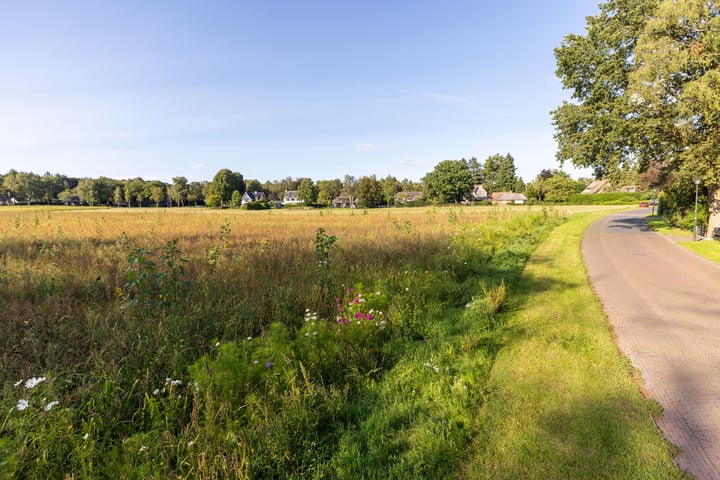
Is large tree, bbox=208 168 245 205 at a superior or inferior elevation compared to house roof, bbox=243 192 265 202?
superior

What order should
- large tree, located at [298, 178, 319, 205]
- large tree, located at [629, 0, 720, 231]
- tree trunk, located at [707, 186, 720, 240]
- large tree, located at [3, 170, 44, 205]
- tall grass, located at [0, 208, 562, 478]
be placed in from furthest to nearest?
large tree, located at [298, 178, 319, 205]
large tree, located at [3, 170, 44, 205]
tree trunk, located at [707, 186, 720, 240]
large tree, located at [629, 0, 720, 231]
tall grass, located at [0, 208, 562, 478]

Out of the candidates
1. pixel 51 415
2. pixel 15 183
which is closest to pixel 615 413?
pixel 51 415

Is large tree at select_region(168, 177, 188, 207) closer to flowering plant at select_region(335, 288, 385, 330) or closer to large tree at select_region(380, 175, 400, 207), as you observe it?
large tree at select_region(380, 175, 400, 207)

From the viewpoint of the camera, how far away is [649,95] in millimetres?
14391

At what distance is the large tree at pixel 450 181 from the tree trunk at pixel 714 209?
2775 inches

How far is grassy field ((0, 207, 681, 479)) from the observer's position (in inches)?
101

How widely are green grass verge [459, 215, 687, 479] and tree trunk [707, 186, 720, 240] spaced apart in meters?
16.7

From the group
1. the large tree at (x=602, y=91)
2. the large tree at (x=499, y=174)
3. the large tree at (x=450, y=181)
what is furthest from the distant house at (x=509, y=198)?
the large tree at (x=602, y=91)

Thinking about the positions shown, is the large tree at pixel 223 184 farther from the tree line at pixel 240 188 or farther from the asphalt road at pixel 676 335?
the asphalt road at pixel 676 335

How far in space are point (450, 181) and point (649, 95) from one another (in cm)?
7291

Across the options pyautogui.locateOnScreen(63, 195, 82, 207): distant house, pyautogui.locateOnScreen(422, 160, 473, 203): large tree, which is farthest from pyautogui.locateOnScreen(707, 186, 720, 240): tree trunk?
pyautogui.locateOnScreen(63, 195, 82, 207): distant house

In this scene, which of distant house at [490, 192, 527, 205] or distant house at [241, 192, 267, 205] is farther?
distant house at [241, 192, 267, 205]

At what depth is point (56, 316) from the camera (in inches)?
176

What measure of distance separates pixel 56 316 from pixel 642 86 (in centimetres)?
2149
